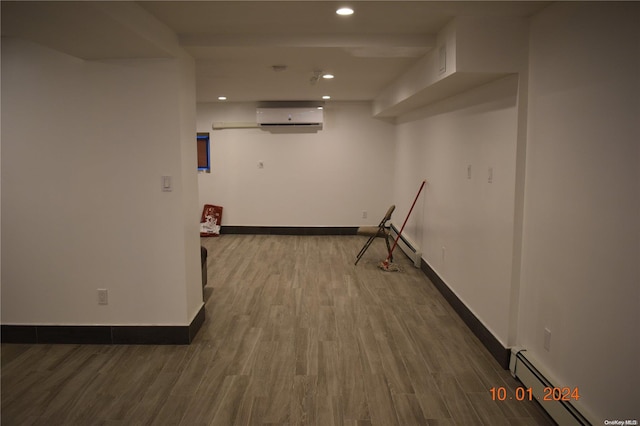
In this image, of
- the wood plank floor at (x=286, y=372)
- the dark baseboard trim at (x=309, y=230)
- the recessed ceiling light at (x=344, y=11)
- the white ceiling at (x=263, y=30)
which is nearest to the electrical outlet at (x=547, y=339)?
the wood plank floor at (x=286, y=372)

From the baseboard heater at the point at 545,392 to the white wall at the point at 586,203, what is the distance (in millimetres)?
65

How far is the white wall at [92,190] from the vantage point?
128 inches

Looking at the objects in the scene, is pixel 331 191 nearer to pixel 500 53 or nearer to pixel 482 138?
pixel 482 138

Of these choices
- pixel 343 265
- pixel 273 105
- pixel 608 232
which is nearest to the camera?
pixel 608 232

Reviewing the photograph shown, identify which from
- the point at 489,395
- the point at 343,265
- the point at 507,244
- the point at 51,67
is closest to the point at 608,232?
the point at 507,244

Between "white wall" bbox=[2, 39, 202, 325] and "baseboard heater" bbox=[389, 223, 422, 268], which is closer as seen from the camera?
"white wall" bbox=[2, 39, 202, 325]

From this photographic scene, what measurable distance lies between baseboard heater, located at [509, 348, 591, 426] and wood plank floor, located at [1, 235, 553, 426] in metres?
0.07

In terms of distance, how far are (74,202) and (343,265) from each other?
3433 millimetres

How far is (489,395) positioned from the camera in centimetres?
275

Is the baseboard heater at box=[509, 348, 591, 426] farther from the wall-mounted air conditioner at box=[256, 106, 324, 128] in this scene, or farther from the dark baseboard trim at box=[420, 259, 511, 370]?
the wall-mounted air conditioner at box=[256, 106, 324, 128]

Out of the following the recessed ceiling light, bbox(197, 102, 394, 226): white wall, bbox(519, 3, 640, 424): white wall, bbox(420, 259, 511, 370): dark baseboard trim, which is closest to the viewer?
bbox(519, 3, 640, 424): white wall

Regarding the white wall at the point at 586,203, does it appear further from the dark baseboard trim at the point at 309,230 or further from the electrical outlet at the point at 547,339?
the dark baseboard trim at the point at 309,230
